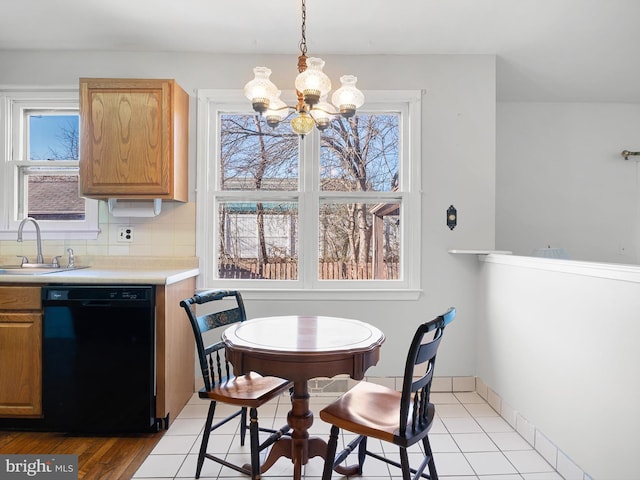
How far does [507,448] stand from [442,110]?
224 cm

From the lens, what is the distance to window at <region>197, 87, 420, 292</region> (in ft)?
9.29

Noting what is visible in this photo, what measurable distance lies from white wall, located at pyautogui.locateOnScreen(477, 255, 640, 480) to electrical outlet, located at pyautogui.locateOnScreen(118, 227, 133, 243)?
2.62 metres

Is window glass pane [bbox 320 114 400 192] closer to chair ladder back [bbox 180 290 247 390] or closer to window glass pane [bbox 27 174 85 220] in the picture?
chair ladder back [bbox 180 290 247 390]

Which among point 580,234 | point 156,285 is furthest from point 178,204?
point 580,234

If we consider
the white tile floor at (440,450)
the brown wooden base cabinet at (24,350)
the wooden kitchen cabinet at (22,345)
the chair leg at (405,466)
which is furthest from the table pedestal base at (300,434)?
the wooden kitchen cabinet at (22,345)

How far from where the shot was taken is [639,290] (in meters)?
1.41

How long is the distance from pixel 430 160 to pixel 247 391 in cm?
204

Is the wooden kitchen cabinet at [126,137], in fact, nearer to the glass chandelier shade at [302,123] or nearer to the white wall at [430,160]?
the white wall at [430,160]

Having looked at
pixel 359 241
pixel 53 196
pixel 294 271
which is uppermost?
pixel 53 196

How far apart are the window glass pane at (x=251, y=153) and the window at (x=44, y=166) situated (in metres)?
1.04

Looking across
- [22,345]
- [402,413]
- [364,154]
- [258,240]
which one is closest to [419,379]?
[402,413]

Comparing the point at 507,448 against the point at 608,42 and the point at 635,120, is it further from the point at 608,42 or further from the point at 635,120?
the point at 635,120

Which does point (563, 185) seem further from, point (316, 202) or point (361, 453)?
point (361, 453)

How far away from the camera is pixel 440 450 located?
2035mm
